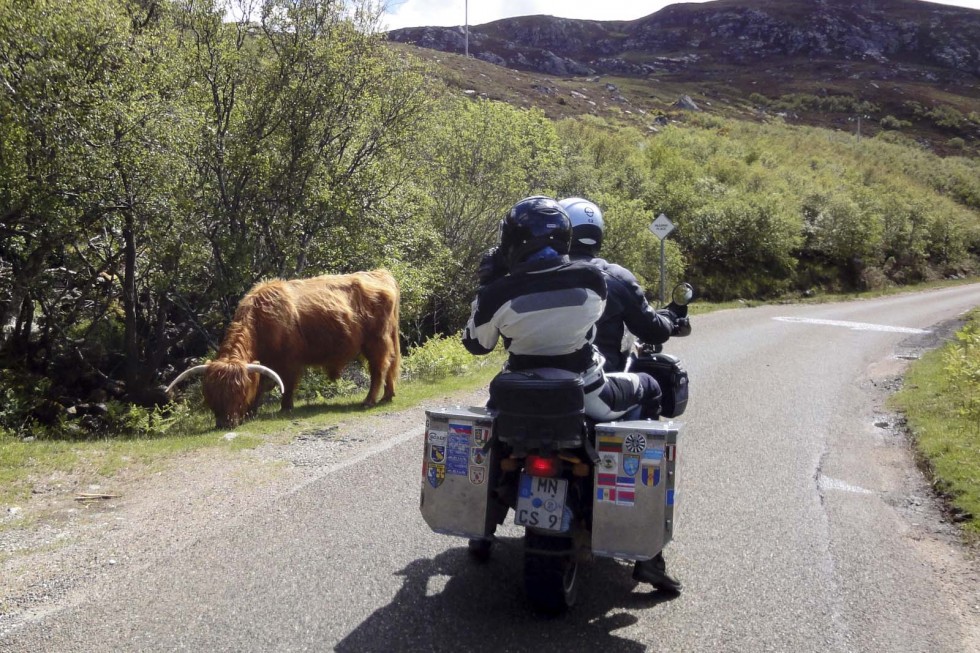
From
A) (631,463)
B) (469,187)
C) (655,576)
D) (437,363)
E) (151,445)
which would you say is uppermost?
(469,187)

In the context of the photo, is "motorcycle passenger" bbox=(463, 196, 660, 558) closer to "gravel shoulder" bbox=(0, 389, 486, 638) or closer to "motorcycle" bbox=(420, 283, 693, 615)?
"motorcycle" bbox=(420, 283, 693, 615)

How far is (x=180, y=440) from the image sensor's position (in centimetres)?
761

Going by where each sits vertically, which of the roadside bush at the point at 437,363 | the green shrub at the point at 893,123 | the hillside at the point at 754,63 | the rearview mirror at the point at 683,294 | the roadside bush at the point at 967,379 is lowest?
the roadside bush at the point at 437,363

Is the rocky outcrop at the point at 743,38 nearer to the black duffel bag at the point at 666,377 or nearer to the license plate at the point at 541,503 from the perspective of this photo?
the black duffel bag at the point at 666,377

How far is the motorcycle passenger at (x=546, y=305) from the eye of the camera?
12.6 feet

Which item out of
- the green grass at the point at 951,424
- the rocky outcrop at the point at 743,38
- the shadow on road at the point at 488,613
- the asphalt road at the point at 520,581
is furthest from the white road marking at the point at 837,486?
the rocky outcrop at the point at 743,38

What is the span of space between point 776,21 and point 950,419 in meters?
122

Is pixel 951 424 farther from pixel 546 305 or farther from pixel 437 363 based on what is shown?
pixel 546 305

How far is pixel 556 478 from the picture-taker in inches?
153

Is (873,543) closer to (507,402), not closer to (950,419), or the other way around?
(507,402)

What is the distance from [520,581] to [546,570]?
681 mm

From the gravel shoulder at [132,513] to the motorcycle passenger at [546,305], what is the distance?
2.54 m

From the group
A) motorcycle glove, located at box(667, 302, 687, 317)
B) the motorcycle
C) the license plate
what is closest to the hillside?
motorcycle glove, located at box(667, 302, 687, 317)

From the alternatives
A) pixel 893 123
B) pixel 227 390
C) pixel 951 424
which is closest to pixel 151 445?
pixel 227 390
